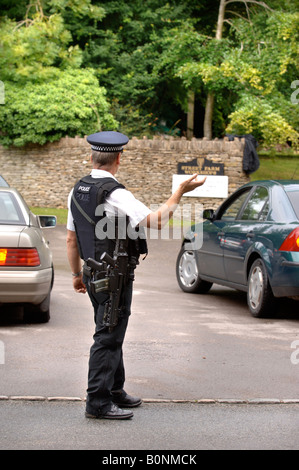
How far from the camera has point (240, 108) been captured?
3022 centimetres

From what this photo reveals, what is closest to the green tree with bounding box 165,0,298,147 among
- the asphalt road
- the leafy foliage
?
the leafy foliage

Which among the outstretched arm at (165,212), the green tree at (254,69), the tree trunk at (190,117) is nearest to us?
the outstretched arm at (165,212)

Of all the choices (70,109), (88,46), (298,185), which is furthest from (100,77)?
(298,185)

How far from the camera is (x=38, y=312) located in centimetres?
897

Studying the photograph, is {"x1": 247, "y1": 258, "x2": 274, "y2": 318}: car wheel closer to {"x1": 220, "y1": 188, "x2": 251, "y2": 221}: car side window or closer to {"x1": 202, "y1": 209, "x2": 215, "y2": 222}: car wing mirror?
{"x1": 220, "y1": 188, "x2": 251, "y2": 221}: car side window

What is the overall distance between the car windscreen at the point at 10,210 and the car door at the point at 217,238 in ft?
9.47

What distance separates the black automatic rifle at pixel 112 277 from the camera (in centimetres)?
515

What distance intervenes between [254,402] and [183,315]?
4.15 metres

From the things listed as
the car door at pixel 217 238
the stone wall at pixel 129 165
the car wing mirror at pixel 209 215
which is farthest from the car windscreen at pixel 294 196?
the stone wall at pixel 129 165

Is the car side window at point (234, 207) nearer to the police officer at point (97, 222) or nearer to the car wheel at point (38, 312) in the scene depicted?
the car wheel at point (38, 312)

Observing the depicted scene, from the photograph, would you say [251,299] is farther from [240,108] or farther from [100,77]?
[100,77]

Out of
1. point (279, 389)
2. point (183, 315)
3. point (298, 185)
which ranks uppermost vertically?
point (298, 185)

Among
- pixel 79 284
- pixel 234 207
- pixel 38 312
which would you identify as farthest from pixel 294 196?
pixel 79 284

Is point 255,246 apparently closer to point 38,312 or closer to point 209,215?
point 209,215
